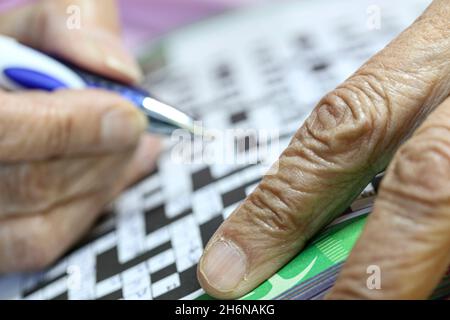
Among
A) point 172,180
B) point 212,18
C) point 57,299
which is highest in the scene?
point 212,18

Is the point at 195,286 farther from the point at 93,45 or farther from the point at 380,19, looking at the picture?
the point at 380,19

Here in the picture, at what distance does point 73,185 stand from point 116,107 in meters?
0.12

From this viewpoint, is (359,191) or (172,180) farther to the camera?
(172,180)

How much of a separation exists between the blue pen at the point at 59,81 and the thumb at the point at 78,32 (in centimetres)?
2

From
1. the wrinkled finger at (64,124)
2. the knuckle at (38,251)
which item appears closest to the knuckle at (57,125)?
the wrinkled finger at (64,124)

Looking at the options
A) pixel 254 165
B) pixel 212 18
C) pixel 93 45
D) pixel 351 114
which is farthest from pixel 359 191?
pixel 212 18

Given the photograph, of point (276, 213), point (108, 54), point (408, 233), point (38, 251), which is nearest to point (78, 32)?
point (108, 54)

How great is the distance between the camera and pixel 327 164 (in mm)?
482

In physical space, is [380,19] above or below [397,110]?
above

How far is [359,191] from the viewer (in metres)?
0.50

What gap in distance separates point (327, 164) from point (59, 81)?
0.36 metres

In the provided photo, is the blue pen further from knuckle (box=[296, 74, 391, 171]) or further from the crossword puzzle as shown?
knuckle (box=[296, 74, 391, 171])

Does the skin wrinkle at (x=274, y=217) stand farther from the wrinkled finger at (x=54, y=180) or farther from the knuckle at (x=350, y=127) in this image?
the wrinkled finger at (x=54, y=180)
